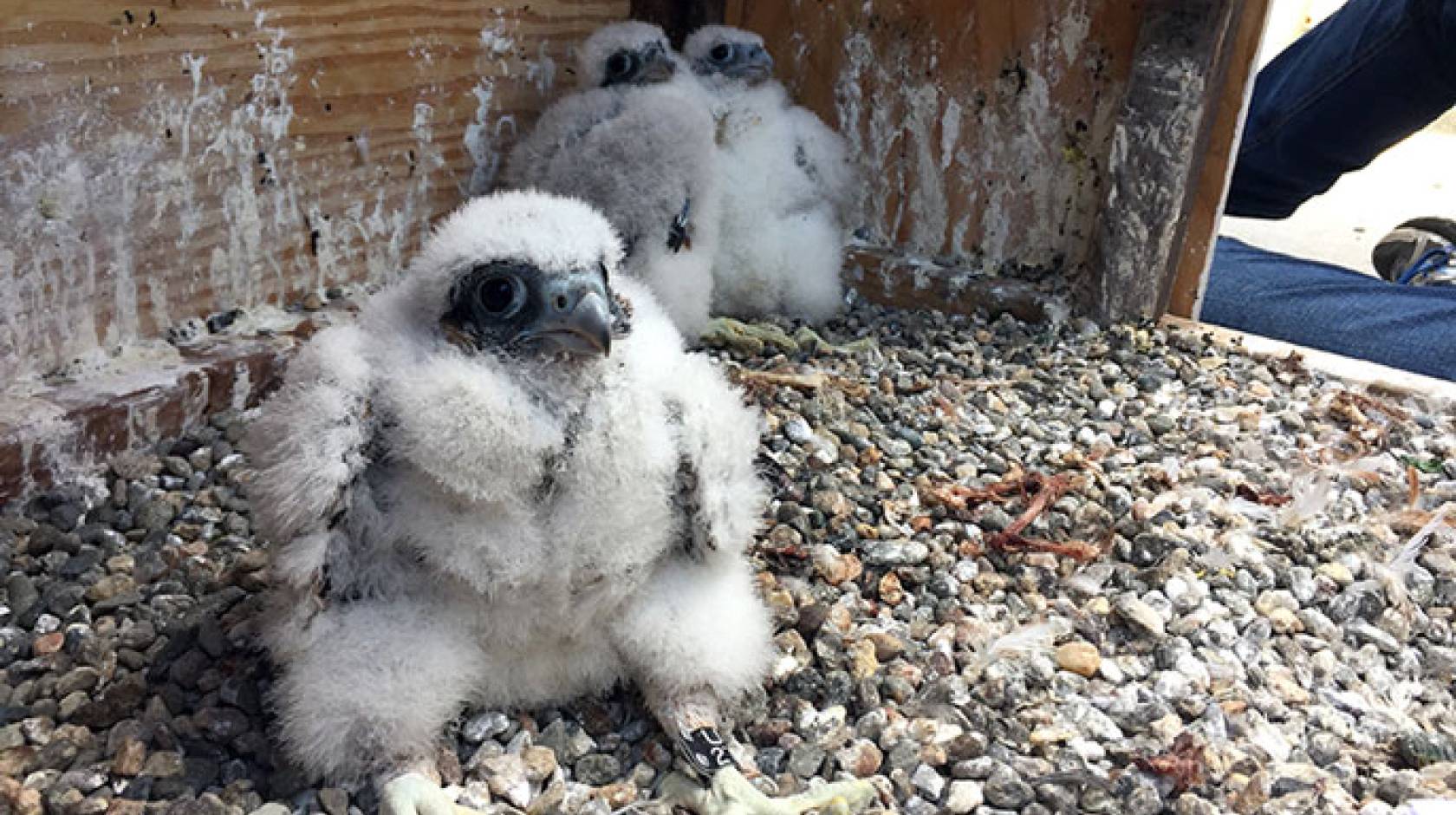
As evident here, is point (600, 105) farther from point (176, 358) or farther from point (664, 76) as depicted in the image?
point (176, 358)

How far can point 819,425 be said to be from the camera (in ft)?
9.52

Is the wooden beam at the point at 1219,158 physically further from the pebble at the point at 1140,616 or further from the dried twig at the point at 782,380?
the pebble at the point at 1140,616

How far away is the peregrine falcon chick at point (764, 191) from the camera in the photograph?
12.0 feet

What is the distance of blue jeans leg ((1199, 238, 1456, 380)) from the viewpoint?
384 cm

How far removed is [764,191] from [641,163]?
68 cm

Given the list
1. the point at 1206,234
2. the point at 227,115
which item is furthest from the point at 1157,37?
the point at 227,115

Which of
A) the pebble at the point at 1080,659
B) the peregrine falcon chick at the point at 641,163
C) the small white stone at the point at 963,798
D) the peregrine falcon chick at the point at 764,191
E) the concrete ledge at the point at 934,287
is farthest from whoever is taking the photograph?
the concrete ledge at the point at 934,287

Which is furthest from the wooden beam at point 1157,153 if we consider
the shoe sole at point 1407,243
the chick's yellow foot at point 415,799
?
the chick's yellow foot at point 415,799

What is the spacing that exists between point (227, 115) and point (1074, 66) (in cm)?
234

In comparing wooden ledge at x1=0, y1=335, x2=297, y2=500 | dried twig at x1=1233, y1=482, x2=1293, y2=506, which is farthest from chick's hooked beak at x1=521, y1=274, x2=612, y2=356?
dried twig at x1=1233, y1=482, x2=1293, y2=506

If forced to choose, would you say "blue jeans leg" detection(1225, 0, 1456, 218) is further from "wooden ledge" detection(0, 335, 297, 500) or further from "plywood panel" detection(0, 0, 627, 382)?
"wooden ledge" detection(0, 335, 297, 500)

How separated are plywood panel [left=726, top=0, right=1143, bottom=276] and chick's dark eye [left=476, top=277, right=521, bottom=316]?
2448 mm

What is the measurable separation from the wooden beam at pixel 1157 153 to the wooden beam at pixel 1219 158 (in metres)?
0.02

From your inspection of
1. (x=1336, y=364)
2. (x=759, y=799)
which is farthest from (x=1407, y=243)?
(x=759, y=799)
